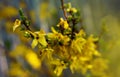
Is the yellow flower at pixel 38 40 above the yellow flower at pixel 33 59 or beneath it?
above

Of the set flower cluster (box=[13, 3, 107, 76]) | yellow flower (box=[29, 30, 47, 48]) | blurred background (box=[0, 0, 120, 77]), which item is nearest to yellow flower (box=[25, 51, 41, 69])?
blurred background (box=[0, 0, 120, 77])

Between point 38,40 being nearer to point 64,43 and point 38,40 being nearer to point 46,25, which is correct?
point 64,43

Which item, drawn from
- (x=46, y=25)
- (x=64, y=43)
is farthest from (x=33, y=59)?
(x=64, y=43)

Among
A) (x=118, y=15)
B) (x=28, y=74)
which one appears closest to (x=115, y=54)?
(x=118, y=15)

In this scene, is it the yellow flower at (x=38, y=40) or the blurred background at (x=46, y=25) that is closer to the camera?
the yellow flower at (x=38, y=40)

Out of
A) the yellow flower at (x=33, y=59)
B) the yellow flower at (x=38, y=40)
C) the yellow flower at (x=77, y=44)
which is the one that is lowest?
the yellow flower at (x=33, y=59)

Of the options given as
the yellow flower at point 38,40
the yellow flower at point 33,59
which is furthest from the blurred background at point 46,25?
the yellow flower at point 38,40

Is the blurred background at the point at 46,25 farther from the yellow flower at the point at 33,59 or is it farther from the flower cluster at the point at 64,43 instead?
the flower cluster at the point at 64,43

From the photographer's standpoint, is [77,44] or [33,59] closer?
[77,44]

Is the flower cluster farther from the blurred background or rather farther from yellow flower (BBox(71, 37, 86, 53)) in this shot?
the blurred background
